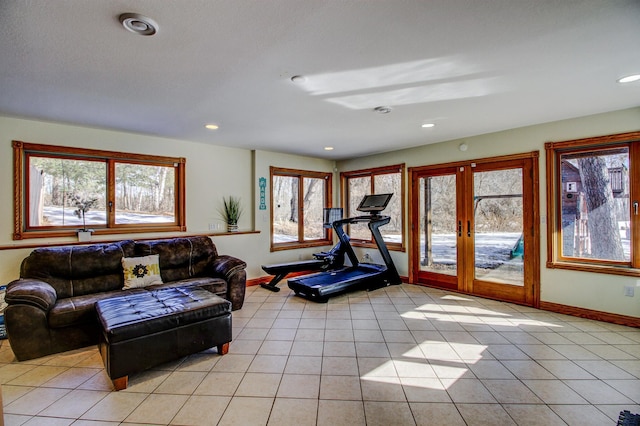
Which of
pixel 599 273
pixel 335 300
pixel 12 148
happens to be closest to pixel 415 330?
pixel 335 300

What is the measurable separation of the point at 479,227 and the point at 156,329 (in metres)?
4.43

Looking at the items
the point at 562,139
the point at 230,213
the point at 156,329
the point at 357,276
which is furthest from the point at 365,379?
the point at 562,139

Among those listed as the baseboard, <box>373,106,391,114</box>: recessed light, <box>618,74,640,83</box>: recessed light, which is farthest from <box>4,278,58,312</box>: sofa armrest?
the baseboard

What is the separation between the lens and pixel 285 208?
6023mm

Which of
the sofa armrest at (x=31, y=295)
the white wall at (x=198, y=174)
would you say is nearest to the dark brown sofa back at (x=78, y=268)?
the sofa armrest at (x=31, y=295)

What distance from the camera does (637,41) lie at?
201cm

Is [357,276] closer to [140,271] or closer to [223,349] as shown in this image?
[223,349]

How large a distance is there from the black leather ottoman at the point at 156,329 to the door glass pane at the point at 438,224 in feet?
12.0

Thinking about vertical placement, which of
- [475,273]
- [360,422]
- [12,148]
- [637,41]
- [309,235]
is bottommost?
[360,422]

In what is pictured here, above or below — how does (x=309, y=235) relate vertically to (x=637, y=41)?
below

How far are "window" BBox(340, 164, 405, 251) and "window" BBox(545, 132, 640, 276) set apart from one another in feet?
7.47

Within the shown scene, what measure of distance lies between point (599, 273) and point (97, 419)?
16.8 ft

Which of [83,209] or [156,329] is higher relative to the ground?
[83,209]

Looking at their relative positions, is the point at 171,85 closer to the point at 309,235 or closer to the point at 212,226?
the point at 212,226
